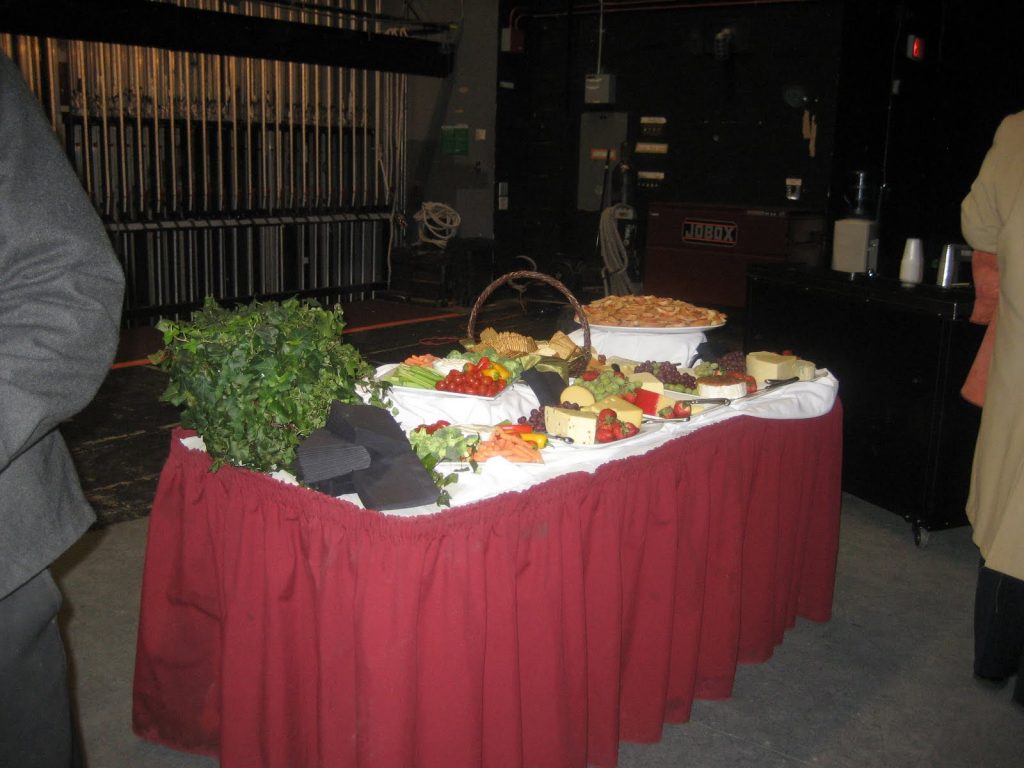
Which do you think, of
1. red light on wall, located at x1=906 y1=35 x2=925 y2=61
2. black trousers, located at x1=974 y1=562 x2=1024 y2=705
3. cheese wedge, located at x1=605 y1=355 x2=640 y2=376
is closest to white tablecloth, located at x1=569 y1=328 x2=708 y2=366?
cheese wedge, located at x1=605 y1=355 x2=640 y2=376

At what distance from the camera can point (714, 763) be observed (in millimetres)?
2396

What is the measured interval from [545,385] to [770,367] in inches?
31.8

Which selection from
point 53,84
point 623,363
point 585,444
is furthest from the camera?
point 53,84

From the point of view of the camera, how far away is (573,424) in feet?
7.58

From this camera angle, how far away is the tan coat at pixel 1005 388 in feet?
8.48

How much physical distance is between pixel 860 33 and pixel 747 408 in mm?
6081

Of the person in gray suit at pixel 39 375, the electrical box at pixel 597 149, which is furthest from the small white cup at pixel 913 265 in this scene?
the electrical box at pixel 597 149

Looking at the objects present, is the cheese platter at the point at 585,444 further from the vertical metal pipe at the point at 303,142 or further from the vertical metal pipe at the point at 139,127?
the vertical metal pipe at the point at 303,142

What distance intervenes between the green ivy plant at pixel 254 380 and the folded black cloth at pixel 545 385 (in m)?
0.69

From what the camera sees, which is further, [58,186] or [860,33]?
[860,33]

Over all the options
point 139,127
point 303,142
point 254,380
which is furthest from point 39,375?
point 303,142

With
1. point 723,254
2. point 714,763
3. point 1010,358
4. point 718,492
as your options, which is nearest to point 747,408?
point 718,492

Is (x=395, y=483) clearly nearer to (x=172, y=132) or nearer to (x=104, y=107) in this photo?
(x=104, y=107)

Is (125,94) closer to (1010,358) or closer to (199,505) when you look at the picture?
(199,505)
